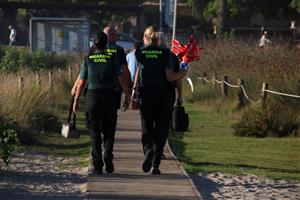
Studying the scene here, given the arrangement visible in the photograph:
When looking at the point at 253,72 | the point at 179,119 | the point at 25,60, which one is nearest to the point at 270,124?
the point at 253,72

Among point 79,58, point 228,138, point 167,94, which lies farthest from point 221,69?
point 167,94

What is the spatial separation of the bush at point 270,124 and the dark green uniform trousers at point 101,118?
7.15m

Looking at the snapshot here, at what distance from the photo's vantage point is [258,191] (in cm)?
1123

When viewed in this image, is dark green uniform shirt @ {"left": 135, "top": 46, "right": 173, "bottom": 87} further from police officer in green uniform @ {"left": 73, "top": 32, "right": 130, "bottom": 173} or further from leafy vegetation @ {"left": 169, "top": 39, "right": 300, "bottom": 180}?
leafy vegetation @ {"left": 169, "top": 39, "right": 300, "bottom": 180}

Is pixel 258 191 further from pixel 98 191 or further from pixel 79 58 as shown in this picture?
pixel 79 58

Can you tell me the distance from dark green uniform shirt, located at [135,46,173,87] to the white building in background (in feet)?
87.6

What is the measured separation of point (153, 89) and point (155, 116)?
0.39 metres

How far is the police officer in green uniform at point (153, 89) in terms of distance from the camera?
36.9ft

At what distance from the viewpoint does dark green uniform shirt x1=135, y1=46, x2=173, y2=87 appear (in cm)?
1123

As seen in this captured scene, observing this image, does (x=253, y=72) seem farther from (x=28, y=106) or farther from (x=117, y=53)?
(x=117, y=53)

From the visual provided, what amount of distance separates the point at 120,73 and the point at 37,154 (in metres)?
4.57

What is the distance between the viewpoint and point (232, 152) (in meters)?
15.2

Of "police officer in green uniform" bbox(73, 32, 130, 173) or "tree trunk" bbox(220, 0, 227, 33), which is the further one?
"tree trunk" bbox(220, 0, 227, 33)

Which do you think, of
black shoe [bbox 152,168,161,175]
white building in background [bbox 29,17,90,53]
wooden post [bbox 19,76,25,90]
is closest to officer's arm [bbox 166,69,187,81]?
black shoe [bbox 152,168,161,175]
